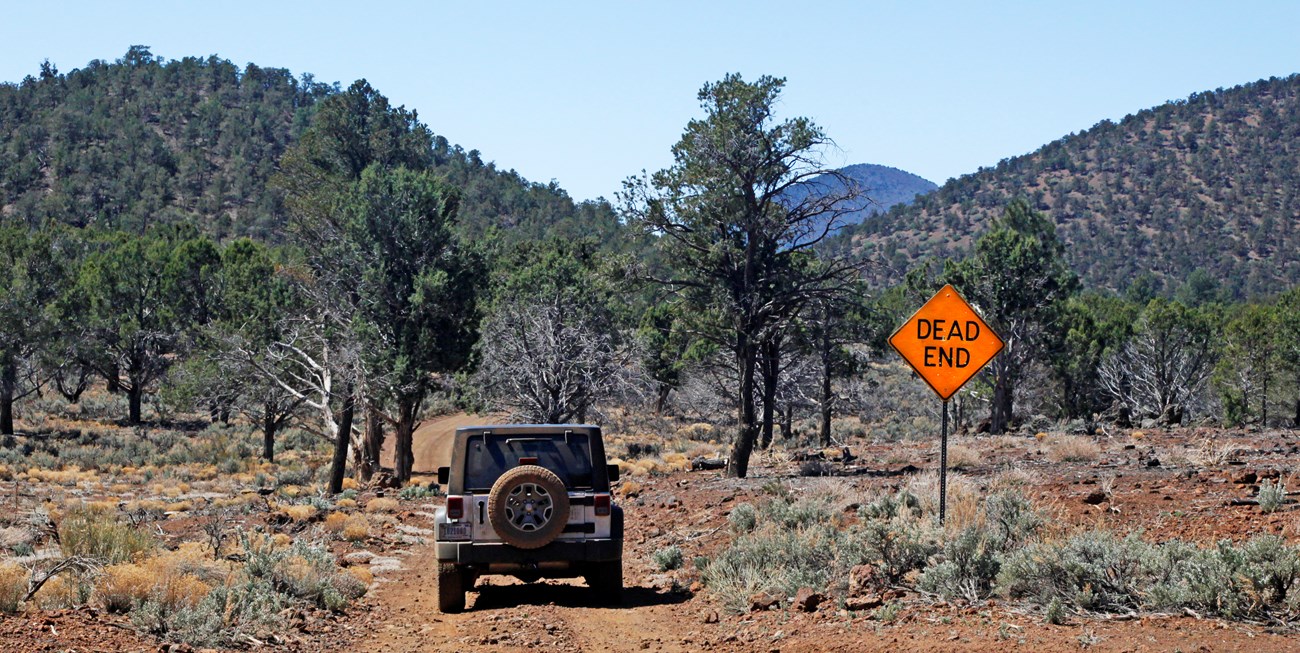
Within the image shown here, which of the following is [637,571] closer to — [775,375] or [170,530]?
[170,530]

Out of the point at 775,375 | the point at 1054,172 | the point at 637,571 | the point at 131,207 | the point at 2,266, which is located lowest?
the point at 637,571

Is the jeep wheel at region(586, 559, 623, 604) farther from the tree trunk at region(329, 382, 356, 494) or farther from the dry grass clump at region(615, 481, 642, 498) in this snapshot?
the tree trunk at region(329, 382, 356, 494)

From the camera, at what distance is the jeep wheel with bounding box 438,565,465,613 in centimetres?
1180

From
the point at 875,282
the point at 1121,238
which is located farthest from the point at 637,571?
the point at 1121,238

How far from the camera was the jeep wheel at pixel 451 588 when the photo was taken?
1180 cm

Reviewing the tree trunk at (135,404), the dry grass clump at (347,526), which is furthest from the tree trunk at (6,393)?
the dry grass clump at (347,526)

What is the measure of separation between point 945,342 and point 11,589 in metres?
9.63

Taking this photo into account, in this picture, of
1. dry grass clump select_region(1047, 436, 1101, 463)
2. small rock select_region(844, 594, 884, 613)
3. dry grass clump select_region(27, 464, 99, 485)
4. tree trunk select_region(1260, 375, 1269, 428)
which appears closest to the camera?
small rock select_region(844, 594, 884, 613)

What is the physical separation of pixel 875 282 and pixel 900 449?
92.6 m

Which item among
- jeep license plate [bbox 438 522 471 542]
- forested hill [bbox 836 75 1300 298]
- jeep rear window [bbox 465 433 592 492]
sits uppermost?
forested hill [bbox 836 75 1300 298]

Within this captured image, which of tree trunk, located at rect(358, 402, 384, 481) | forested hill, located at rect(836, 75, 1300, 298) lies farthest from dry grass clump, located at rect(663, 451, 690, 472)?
forested hill, located at rect(836, 75, 1300, 298)

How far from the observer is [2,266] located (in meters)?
50.1

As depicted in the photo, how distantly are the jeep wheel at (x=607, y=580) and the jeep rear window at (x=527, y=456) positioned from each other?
90 cm

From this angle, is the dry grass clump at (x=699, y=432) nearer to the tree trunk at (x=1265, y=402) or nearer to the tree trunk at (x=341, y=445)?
the tree trunk at (x=1265, y=402)
